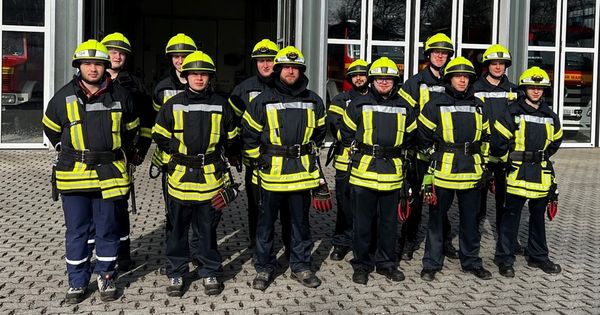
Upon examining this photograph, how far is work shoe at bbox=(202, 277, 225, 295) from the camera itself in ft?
19.0

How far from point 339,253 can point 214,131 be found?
6.80 feet

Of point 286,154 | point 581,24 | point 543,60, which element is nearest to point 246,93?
point 286,154

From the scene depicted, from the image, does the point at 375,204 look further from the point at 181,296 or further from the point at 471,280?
the point at 181,296

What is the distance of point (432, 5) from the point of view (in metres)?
16.2

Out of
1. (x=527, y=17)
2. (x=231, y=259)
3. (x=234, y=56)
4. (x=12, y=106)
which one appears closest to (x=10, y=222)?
(x=231, y=259)

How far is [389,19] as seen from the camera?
52.4 feet

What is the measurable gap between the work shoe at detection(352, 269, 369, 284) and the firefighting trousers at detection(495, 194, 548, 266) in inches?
53.4

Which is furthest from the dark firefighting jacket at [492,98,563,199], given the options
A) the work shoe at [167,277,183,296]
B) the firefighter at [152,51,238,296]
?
the work shoe at [167,277,183,296]

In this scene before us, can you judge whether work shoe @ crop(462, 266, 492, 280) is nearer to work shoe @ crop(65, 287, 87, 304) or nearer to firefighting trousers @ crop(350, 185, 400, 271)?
firefighting trousers @ crop(350, 185, 400, 271)

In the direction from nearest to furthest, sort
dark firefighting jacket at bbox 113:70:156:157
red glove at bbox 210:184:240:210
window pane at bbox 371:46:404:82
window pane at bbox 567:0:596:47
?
1. red glove at bbox 210:184:240:210
2. dark firefighting jacket at bbox 113:70:156:157
3. window pane at bbox 371:46:404:82
4. window pane at bbox 567:0:596:47

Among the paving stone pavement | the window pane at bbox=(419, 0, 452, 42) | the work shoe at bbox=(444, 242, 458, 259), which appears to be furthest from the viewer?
the window pane at bbox=(419, 0, 452, 42)

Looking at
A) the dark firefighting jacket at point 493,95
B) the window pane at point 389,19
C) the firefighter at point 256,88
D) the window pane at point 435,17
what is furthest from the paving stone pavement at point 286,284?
the window pane at point 435,17

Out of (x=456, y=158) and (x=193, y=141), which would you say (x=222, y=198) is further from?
(x=456, y=158)

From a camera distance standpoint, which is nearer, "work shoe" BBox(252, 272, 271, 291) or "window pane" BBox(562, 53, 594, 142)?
"work shoe" BBox(252, 272, 271, 291)
